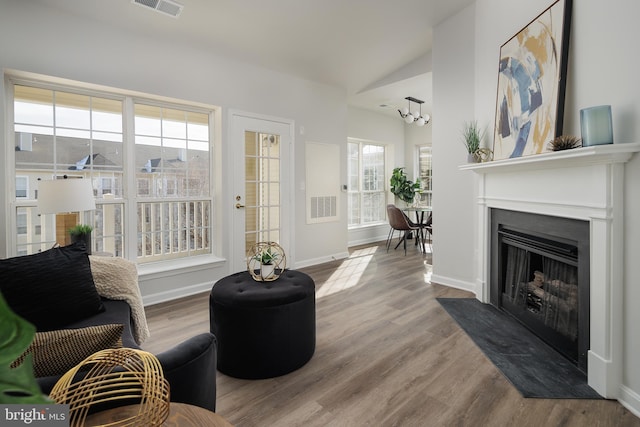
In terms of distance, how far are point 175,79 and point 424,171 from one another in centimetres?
571

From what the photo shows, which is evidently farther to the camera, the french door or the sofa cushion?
the french door

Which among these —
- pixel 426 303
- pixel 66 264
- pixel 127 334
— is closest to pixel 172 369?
pixel 127 334

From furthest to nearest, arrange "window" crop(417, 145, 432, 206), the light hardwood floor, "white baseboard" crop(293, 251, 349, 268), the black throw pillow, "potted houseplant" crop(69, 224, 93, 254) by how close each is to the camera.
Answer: "window" crop(417, 145, 432, 206) → "white baseboard" crop(293, 251, 349, 268) → "potted houseplant" crop(69, 224, 93, 254) → the light hardwood floor → the black throw pillow

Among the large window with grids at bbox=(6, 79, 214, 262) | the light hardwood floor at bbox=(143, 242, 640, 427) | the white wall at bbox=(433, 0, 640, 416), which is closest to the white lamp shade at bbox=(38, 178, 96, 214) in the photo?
the large window with grids at bbox=(6, 79, 214, 262)

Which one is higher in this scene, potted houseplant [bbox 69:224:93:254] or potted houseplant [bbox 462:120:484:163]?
potted houseplant [bbox 462:120:484:163]

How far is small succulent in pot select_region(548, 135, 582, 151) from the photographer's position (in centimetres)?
209

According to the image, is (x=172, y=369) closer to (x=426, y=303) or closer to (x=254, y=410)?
(x=254, y=410)

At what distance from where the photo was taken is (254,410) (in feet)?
5.85

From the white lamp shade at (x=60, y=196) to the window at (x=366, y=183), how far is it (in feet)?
17.0

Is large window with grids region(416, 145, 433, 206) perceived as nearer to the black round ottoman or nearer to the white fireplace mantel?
the white fireplace mantel

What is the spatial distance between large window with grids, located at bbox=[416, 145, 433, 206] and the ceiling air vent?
230 inches

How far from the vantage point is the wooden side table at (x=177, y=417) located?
826 millimetres

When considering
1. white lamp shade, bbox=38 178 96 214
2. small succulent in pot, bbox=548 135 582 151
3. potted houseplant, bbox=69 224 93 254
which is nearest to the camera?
small succulent in pot, bbox=548 135 582 151

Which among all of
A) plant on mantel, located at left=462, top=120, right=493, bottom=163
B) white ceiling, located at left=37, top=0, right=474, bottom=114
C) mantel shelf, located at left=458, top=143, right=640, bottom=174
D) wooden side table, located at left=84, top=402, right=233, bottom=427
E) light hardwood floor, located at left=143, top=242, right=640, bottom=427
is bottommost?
light hardwood floor, located at left=143, top=242, right=640, bottom=427
